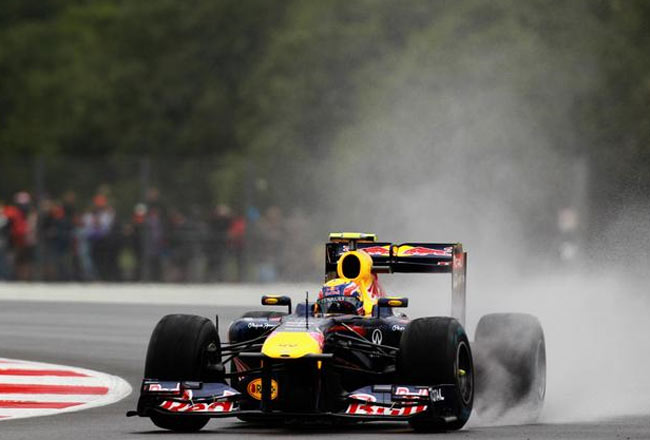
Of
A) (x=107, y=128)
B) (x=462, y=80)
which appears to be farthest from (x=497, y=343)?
(x=107, y=128)

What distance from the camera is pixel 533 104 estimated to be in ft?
120

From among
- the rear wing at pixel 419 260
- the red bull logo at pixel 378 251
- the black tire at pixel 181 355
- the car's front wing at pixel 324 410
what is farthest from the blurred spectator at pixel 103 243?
the car's front wing at pixel 324 410

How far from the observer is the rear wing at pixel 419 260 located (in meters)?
13.1

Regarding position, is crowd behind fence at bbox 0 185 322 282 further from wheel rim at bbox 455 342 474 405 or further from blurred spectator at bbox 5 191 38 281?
wheel rim at bbox 455 342 474 405

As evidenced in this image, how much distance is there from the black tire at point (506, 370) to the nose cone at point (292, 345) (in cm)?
180

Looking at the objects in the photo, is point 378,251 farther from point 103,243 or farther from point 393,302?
point 103,243

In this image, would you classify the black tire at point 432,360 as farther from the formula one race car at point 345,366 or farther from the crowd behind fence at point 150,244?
the crowd behind fence at point 150,244

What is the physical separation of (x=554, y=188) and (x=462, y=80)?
21.3ft

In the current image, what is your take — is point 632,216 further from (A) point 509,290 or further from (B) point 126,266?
(A) point 509,290

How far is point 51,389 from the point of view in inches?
570

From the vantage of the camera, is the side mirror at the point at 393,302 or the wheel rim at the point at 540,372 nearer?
the side mirror at the point at 393,302

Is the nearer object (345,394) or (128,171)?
(345,394)

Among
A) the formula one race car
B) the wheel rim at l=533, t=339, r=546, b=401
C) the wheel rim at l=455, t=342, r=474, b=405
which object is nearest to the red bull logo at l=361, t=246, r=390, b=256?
the formula one race car

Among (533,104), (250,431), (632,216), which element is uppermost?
(533,104)
